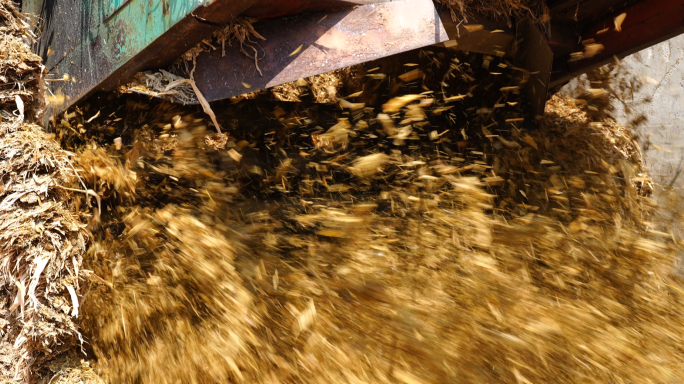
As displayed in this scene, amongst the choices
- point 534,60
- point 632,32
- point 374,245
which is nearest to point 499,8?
point 534,60

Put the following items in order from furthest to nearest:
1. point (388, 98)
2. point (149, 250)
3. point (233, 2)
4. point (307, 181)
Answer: point (388, 98) < point (307, 181) < point (149, 250) < point (233, 2)

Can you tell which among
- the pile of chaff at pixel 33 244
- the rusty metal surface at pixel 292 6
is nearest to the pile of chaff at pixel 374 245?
the pile of chaff at pixel 33 244

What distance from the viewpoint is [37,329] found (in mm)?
2027

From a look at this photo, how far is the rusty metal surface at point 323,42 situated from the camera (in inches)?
81.3

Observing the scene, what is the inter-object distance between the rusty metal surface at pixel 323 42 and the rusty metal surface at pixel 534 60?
2.54 feet

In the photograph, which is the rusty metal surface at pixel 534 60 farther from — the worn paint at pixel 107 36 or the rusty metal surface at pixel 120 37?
the worn paint at pixel 107 36

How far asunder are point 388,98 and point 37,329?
82.4 inches

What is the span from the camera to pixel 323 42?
2.06 metres

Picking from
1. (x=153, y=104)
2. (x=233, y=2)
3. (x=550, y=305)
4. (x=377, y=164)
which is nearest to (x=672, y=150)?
(x=550, y=305)

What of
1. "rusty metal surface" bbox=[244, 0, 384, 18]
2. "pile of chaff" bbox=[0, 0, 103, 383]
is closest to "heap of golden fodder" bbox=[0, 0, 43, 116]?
"pile of chaff" bbox=[0, 0, 103, 383]

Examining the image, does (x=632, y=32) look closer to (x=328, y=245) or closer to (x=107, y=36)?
(x=328, y=245)

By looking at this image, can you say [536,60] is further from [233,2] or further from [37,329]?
[37,329]

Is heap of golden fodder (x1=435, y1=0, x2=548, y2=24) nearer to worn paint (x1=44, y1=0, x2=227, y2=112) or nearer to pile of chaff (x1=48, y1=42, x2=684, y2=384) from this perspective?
pile of chaff (x1=48, y1=42, x2=684, y2=384)

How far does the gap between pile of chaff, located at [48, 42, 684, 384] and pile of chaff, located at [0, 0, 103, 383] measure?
4.4 inches
